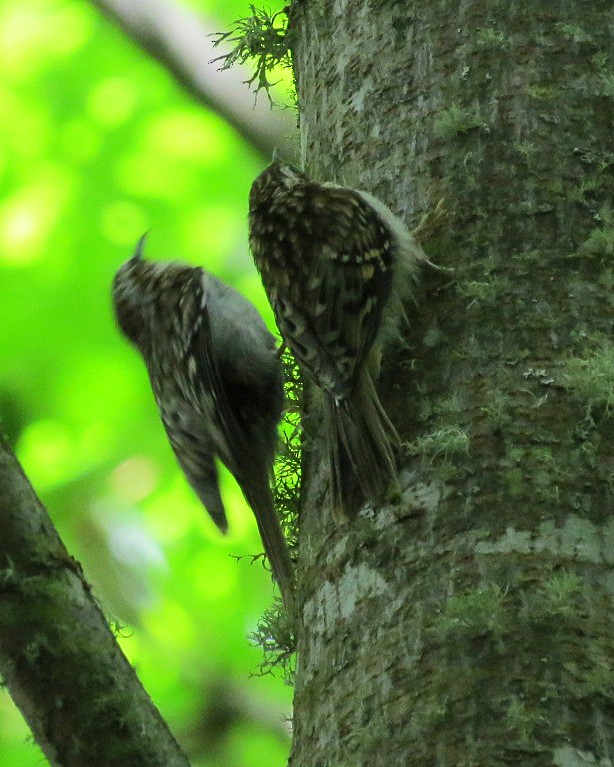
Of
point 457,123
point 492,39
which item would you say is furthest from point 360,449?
point 492,39

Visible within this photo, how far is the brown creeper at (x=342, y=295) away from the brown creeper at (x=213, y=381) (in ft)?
1.31

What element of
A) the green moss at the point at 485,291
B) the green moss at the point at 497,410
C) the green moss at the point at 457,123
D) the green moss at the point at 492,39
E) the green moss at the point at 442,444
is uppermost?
the green moss at the point at 492,39

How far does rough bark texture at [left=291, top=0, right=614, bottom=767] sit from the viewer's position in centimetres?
237

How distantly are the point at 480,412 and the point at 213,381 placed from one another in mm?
1457

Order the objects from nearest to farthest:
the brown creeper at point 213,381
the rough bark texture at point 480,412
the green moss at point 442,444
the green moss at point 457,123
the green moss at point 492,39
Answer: the rough bark texture at point 480,412
the green moss at point 442,444
the green moss at point 457,123
the green moss at point 492,39
the brown creeper at point 213,381

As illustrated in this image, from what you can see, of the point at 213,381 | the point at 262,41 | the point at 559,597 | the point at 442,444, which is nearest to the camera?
the point at 559,597

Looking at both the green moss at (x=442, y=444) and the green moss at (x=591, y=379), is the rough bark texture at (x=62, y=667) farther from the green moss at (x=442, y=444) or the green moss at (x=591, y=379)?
the green moss at (x=591, y=379)

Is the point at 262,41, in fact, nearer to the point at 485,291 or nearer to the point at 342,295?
the point at 342,295

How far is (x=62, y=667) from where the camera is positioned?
8.01 feet

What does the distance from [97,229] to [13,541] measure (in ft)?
10.2

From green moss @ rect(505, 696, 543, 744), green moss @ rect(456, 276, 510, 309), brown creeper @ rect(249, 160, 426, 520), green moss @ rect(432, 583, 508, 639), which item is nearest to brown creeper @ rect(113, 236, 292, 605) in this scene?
brown creeper @ rect(249, 160, 426, 520)

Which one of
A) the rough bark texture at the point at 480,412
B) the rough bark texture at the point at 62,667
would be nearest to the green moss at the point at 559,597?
the rough bark texture at the point at 480,412

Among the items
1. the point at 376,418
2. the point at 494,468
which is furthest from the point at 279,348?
the point at 494,468

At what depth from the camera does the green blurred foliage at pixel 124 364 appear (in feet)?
16.9
